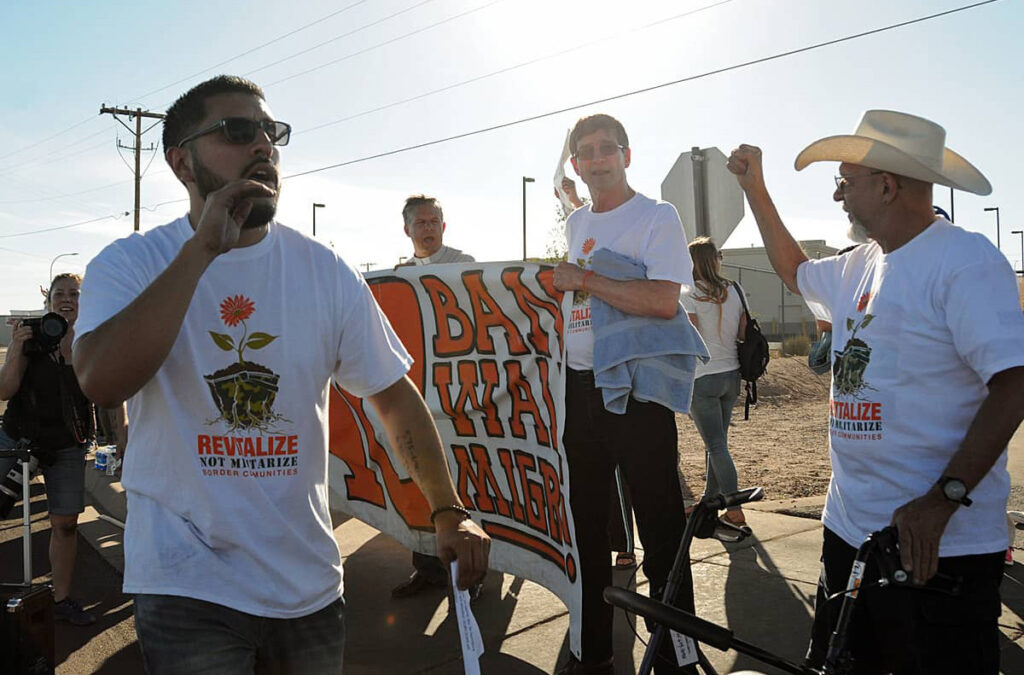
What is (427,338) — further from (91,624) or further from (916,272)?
(916,272)

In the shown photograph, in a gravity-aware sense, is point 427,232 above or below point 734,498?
above

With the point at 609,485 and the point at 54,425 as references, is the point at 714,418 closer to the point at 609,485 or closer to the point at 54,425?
the point at 609,485

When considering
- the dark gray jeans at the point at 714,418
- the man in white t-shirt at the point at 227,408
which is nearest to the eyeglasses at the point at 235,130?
the man in white t-shirt at the point at 227,408

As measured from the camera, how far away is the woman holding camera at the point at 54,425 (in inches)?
199

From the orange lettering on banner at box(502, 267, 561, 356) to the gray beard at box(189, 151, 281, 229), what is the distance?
2.20 metres

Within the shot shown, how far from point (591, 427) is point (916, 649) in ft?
5.23

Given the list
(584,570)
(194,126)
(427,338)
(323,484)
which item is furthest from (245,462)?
(427,338)

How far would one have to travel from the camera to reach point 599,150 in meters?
3.67

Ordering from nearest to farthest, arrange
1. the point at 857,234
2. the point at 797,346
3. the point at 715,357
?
the point at 857,234 → the point at 715,357 → the point at 797,346

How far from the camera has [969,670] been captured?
7.27 feet

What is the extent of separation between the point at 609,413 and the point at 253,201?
203 cm

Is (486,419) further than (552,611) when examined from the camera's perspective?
No

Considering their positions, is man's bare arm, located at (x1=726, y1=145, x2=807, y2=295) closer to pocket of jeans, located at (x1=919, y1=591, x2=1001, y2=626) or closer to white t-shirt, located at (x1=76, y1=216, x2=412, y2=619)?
pocket of jeans, located at (x1=919, y1=591, x2=1001, y2=626)

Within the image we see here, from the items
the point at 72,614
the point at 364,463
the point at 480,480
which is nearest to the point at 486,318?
the point at 480,480
